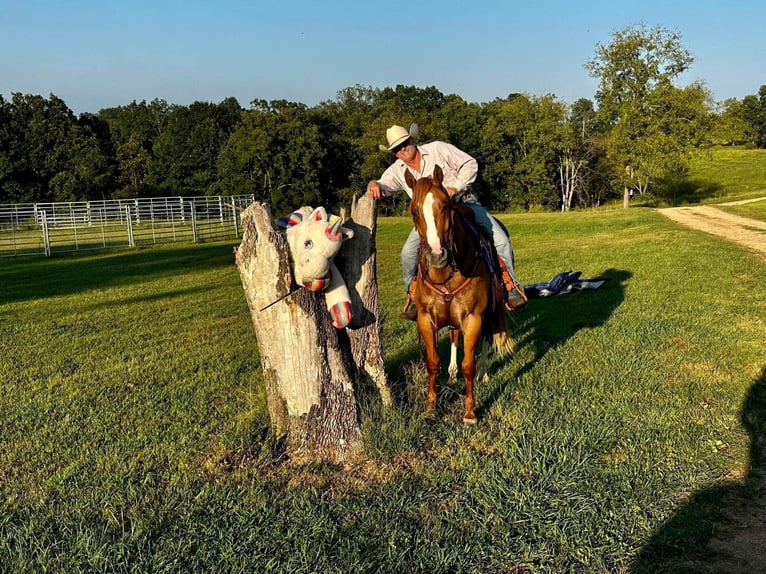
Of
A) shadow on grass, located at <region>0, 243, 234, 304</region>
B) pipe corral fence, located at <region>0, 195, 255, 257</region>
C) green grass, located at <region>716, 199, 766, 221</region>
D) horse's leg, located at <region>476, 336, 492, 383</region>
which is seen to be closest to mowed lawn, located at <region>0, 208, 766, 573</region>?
horse's leg, located at <region>476, 336, 492, 383</region>

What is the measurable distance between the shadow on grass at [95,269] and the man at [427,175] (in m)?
10.8

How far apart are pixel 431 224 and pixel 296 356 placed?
1.45 m

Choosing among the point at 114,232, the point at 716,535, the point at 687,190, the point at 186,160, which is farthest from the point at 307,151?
the point at 716,535

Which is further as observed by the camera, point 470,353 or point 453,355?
point 453,355

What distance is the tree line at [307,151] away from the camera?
58.8m

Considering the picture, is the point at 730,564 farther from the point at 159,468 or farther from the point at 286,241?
the point at 159,468

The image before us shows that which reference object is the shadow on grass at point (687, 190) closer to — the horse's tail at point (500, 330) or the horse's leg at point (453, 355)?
the horse's tail at point (500, 330)

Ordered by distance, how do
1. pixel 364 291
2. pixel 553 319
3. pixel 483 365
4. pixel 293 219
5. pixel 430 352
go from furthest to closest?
pixel 553 319 → pixel 483 365 → pixel 430 352 → pixel 364 291 → pixel 293 219

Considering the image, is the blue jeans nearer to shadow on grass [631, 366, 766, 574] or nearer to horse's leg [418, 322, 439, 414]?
horse's leg [418, 322, 439, 414]

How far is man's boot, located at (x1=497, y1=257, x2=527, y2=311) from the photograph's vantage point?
21.1 feet

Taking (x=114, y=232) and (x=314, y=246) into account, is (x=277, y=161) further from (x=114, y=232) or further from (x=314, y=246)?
(x=314, y=246)

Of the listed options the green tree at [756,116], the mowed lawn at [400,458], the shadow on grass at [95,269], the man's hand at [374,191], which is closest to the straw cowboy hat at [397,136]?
the man's hand at [374,191]

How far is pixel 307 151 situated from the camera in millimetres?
59000

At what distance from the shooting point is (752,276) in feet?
43.2
